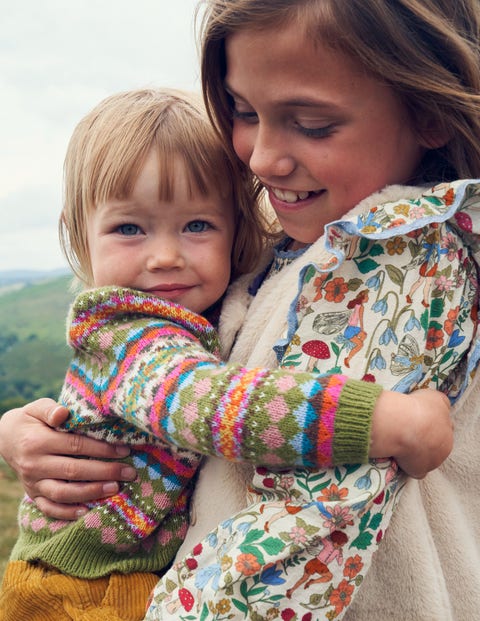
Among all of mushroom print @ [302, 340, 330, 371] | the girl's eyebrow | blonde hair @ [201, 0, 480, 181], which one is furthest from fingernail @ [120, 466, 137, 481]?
blonde hair @ [201, 0, 480, 181]

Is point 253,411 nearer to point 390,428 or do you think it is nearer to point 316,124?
point 390,428

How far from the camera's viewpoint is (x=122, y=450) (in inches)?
76.5

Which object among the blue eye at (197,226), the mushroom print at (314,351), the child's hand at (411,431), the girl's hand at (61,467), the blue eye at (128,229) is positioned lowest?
the girl's hand at (61,467)

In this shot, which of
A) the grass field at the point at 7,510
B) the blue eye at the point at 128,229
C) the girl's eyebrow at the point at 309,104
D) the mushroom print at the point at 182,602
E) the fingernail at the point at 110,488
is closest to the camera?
the mushroom print at the point at 182,602

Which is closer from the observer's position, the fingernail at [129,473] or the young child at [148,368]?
the young child at [148,368]

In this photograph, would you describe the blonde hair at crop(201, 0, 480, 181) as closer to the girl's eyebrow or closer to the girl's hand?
the girl's eyebrow

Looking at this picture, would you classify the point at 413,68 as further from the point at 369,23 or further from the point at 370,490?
the point at 370,490

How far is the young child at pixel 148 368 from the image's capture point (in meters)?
1.53

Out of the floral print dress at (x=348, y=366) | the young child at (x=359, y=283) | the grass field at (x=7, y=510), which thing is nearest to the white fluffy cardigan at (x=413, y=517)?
the young child at (x=359, y=283)

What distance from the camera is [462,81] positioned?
1.75 metres

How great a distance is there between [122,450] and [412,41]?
1.27 meters

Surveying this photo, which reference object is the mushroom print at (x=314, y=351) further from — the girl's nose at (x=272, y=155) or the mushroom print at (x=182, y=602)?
the mushroom print at (x=182, y=602)

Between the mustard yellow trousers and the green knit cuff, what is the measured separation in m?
0.72

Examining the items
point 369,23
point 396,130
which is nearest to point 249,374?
point 396,130
